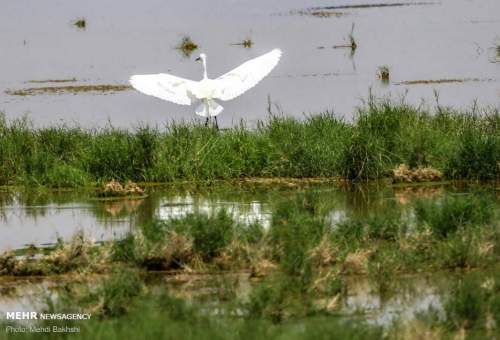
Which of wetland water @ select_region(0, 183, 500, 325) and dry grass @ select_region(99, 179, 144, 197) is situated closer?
wetland water @ select_region(0, 183, 500, 325)

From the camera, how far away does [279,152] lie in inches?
584

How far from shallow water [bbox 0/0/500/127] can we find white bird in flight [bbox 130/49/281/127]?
1.57m

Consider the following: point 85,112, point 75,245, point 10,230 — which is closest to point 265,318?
point 75,245

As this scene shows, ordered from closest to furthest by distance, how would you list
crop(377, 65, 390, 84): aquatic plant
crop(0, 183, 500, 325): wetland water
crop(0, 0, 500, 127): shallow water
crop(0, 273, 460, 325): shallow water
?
crop(0, 273, 460, 325): shallow water < crop(0, 183, 500, 325): wetland water < crop(0, 0, 500, 127): shallow water < crop(377, 65, 390, 84): aquatic plant

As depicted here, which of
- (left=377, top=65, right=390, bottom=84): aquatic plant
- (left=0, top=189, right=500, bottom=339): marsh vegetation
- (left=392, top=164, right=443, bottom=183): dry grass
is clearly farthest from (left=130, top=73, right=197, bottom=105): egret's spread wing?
(left=377, top=65, right=390, bottom=84): aquatic plant

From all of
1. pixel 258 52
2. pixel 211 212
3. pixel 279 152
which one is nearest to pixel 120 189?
pixel 279 152

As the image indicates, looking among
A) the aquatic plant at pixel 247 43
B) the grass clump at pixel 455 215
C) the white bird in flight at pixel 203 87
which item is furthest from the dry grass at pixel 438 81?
the grass clump at pixel 455 215

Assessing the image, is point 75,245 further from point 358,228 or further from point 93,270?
point 358,228

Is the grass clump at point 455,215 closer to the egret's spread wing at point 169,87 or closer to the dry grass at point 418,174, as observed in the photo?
the dry grass at point 418,174

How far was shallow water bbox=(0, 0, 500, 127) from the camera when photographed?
77.0 ft

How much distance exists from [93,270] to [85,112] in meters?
13.8

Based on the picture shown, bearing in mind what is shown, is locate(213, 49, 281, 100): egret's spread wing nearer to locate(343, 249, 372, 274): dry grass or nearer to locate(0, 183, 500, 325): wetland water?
locate(0, 183, 500, 325): wetland water

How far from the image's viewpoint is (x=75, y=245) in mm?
10133

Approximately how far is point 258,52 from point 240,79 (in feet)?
45.3
